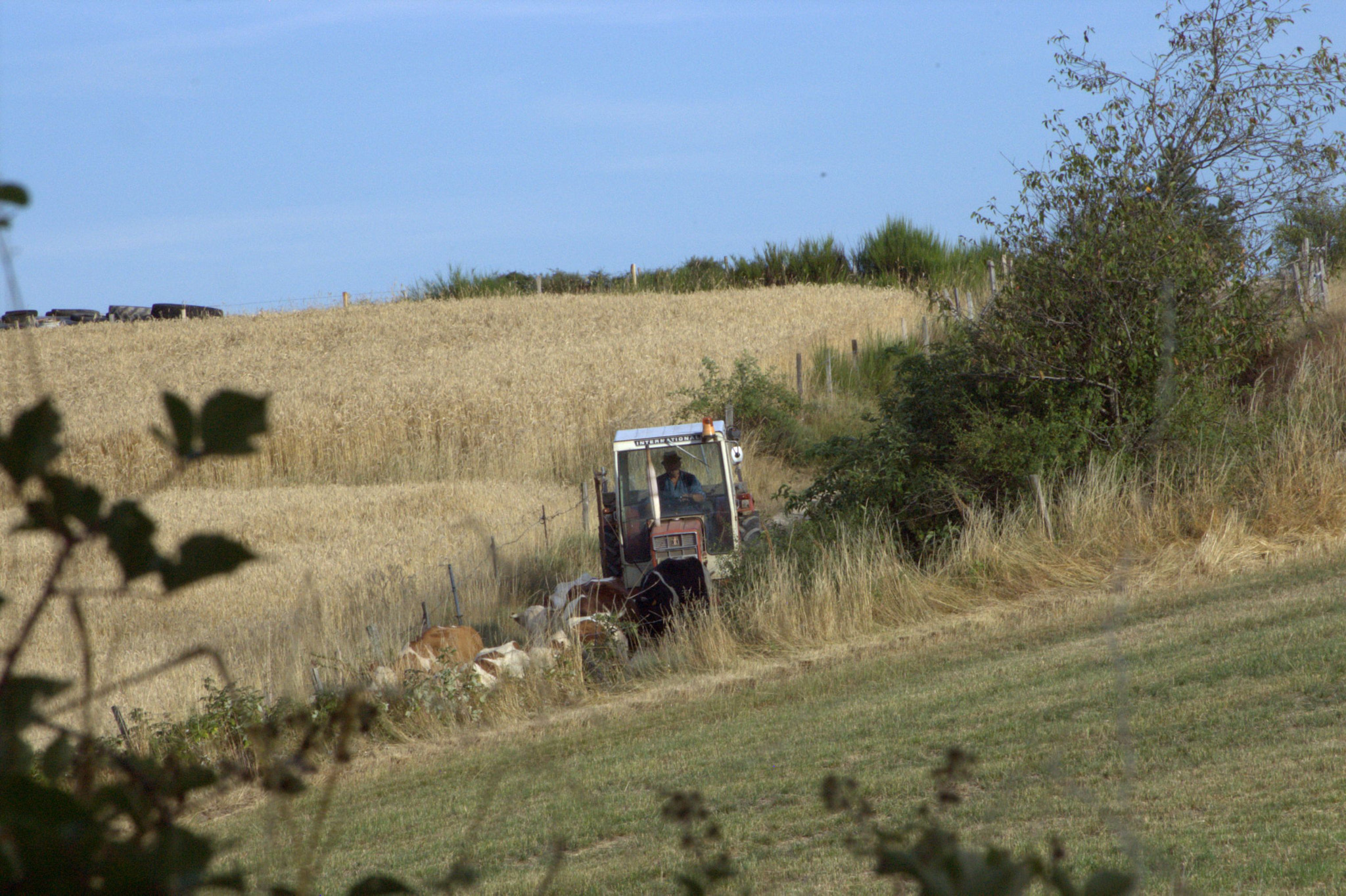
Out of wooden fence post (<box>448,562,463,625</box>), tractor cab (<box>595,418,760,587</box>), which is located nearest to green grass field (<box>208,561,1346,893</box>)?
tractor cab (<box>595,418,760,587</box>)

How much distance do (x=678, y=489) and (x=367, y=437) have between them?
17.1 m

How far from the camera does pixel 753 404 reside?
81.8 ft

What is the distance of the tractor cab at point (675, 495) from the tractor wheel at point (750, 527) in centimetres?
3

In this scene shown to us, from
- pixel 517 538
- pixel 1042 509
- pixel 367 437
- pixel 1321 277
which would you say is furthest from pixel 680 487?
pixel 367 437

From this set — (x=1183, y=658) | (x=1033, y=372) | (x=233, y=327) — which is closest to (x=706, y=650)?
(x=1183, y=658)

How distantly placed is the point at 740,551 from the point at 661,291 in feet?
138

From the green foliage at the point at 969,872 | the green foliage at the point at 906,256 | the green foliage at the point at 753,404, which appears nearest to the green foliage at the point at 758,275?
the green foliage at the point at 906,256

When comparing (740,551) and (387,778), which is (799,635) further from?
(387,778)

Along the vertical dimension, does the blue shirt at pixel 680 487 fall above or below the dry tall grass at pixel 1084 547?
above

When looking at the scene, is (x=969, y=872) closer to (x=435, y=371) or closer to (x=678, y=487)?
(x=678, y=487)

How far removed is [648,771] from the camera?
7844mm

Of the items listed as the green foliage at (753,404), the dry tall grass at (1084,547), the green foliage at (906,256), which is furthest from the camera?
the green foliage at (906,256)

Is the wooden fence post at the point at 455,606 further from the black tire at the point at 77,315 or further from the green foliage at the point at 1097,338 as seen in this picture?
the black tire at the point at 77,315

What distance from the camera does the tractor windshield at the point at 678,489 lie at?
1308 centimetres
